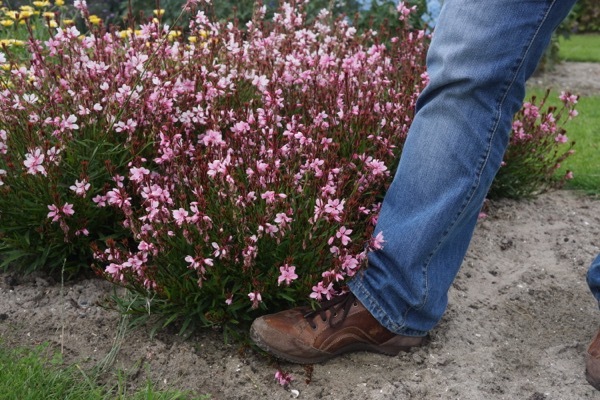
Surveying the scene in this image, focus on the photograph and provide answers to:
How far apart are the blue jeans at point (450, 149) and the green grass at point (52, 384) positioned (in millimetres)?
784

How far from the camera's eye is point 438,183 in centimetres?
258

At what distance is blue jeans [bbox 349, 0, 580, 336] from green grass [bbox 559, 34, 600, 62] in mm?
7451

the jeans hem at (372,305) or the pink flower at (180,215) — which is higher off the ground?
the pink flower at (180,215)

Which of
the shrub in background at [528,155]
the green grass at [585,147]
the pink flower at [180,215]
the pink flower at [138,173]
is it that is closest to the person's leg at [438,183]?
the pink flower at [180,215]

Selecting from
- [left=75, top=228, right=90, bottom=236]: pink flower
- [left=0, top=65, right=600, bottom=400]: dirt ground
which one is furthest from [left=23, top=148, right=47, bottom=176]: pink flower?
[left=0, top=65, right=600, bottom=400]: dirt ground

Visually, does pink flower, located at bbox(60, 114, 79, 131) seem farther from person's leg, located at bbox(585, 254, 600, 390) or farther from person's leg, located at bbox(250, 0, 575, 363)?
person's leg, located at bbox(585, 254, 600, 390)

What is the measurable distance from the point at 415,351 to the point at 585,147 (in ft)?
11.4

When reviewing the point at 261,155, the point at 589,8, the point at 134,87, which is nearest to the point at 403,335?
the point at 261,155

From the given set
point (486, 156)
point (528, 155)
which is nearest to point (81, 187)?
point (486, 156)

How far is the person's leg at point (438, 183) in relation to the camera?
7.97 ft

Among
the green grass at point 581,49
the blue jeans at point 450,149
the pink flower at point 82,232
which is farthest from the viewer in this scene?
the green grass at point 581,49

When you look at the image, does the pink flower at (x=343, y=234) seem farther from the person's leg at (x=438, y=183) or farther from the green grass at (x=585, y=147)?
the green grass at (x=585, y=147)

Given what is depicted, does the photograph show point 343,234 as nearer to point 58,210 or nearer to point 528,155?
point 58,210

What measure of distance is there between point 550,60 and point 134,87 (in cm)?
719
